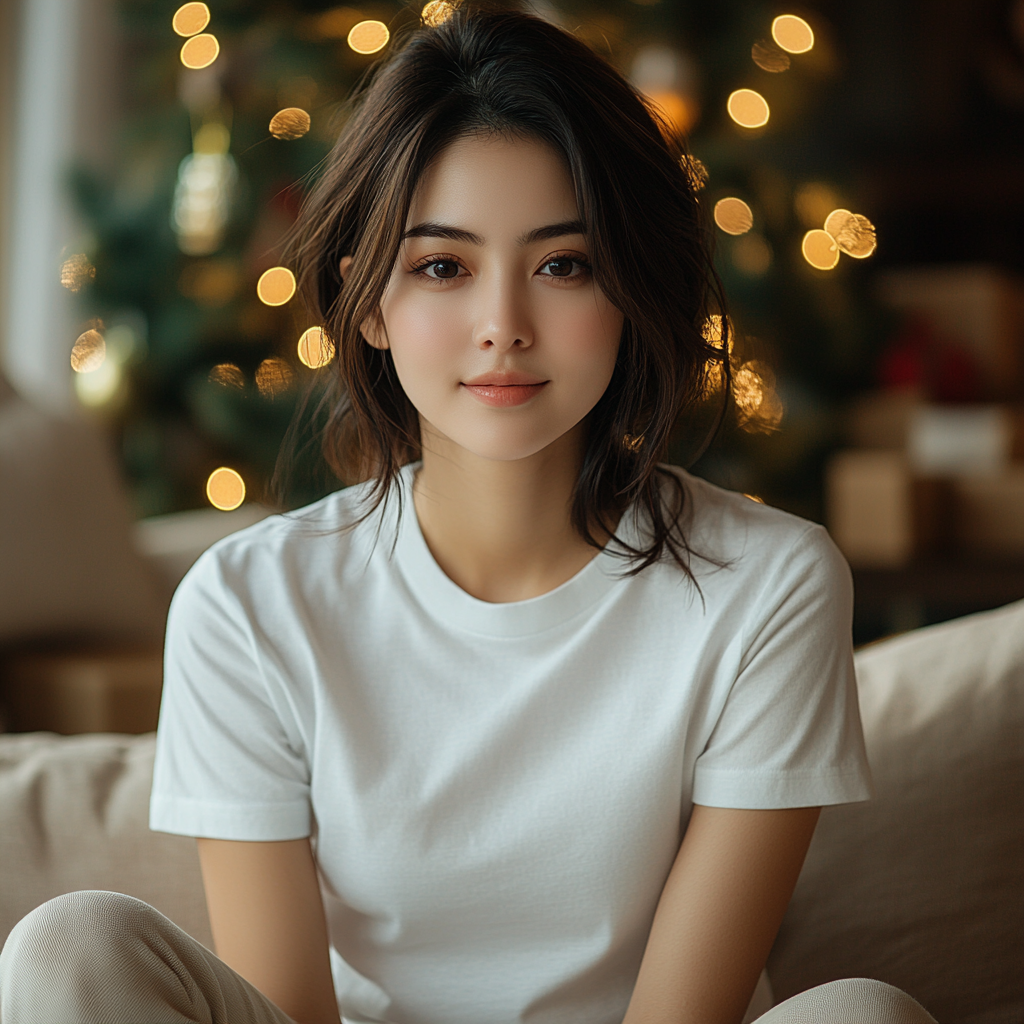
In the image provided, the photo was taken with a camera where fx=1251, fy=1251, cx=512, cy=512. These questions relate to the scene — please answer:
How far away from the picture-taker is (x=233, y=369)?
2.74 m

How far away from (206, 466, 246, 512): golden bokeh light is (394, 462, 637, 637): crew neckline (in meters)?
1.99

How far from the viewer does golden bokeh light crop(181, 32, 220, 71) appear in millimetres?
2748

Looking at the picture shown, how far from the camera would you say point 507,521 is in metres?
0.98

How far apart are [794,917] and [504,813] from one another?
1.07 ft

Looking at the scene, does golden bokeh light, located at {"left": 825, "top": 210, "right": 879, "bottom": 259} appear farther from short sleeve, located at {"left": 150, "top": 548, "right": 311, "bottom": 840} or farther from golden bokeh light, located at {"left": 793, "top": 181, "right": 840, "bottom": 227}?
short sleeve, located at {"left": 150, "top": 548, "right": 311, "bottom": 840}

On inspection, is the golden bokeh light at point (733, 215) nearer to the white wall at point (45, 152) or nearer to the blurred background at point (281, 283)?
the blurred background at point (281, 283)

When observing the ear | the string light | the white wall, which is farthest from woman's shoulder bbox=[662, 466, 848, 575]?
the white wall

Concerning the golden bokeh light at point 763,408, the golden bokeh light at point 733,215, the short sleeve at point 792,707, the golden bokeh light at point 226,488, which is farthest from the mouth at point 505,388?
the golden bokeh light at point 226,488

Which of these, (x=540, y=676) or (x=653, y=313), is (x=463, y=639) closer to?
(x=540, y=676)

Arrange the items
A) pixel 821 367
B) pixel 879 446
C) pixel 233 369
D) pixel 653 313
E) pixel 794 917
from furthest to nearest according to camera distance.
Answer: pixel 879 446
pixel 821 367
pixel 233 369
pixel 794 917
pixel 653 313

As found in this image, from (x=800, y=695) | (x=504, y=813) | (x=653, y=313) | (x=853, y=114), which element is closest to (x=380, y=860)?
(x=504, y=813)

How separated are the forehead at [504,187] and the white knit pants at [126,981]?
1.62 ft

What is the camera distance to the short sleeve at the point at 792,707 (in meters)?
0.88

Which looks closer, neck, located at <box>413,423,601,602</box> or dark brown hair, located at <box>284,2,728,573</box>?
dark brown hair, located at <box>284,2,728,573</box>
